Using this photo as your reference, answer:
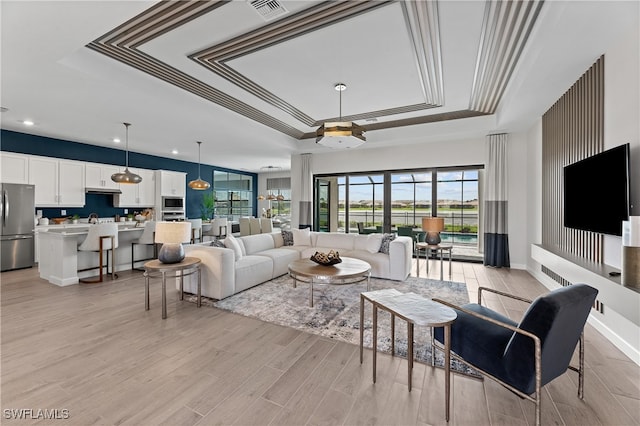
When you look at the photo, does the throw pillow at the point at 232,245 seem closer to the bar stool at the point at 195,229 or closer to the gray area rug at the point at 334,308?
the gray area rug at the point at 334,308

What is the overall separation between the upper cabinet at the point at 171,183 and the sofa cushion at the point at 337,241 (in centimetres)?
522

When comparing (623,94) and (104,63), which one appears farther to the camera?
(104,63)

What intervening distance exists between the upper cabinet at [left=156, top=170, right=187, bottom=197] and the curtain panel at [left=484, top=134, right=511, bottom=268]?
8.31 metres

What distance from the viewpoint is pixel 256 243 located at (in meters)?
5.18

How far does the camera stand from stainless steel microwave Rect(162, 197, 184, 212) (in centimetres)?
819

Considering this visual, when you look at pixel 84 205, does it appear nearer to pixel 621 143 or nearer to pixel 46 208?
pixel 46 208

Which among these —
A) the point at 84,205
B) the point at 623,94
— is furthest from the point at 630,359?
the point at 84,205

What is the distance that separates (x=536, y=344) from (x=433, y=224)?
3497mm

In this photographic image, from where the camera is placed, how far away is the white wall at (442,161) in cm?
560

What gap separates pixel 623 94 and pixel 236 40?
143 inches

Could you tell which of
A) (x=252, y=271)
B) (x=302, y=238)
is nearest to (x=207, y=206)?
(x=302, y=238)

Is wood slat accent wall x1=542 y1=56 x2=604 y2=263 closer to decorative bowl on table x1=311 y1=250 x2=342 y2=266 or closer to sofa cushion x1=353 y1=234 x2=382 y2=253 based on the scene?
sofa cushion x1=353 y1=234 x2=382 y2=253

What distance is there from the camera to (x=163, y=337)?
2.70 meters

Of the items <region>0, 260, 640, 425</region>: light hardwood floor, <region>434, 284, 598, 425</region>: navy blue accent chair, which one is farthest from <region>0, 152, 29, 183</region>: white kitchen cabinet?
<region>434, 284, 598, 425</region>: navy blue accent chair
